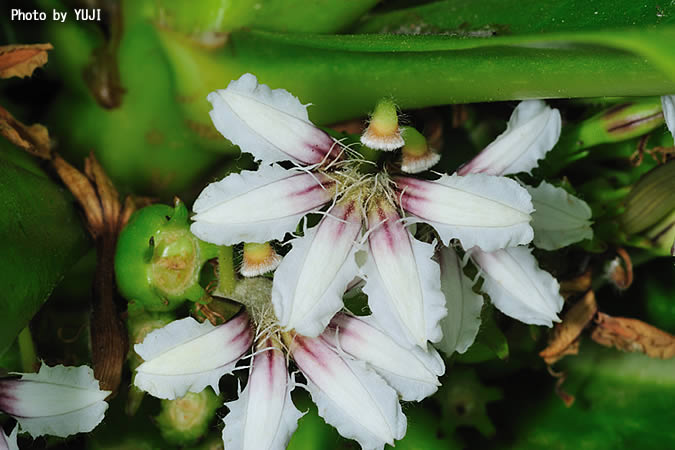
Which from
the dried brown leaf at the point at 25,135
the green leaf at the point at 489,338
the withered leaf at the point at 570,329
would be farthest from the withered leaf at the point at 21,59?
the withered leaf at the point at 570,329

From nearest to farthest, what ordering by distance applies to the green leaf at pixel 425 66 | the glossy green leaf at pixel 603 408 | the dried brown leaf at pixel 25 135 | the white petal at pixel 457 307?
the green leaf at pixel 425 66 < the white petal at pixel 457 307 < the dried brown leaf at pixel 25 135 < the glossy green leaf at pixel 603 408

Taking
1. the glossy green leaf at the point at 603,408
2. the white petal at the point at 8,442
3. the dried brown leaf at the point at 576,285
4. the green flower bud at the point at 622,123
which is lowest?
the glossy green leaf at the point at 603,408

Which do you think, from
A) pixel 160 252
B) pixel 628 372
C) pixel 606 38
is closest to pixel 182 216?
pixel 160 252

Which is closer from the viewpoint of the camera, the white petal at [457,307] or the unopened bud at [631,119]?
the white petal at [457,307]

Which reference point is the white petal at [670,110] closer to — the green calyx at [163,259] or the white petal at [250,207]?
the white petal at [250,207]

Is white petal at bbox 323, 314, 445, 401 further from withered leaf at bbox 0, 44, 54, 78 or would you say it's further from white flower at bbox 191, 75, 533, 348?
withered leaf at bbox 0, 44, 54, 78

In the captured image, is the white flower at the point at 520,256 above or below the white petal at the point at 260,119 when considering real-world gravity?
below

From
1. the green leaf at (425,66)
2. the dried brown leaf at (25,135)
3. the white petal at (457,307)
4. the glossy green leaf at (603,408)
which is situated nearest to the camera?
the green leaf at (425,66)

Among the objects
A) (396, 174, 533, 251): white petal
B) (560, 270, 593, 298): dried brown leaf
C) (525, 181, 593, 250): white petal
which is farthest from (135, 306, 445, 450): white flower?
(560, 270, 593, 298): dried brown leaf

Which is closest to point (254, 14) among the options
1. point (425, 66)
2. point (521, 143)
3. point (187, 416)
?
Result: point (425, 66)
